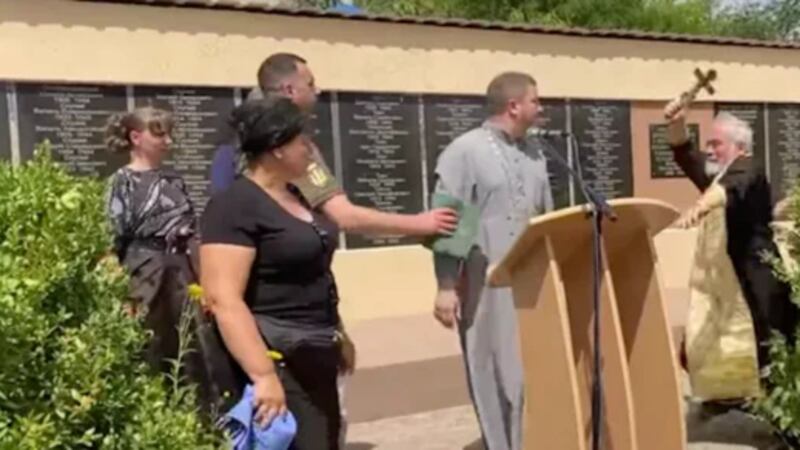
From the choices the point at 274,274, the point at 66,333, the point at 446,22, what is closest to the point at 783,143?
the point at 446,22

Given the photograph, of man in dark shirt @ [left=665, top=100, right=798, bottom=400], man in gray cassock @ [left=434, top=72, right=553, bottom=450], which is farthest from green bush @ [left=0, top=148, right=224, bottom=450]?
man in dark shirt @ [left=665, top=100, right=798, bottom=400]

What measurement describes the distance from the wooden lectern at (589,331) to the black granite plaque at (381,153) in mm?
4924

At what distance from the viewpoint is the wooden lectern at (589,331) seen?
4.29 metres

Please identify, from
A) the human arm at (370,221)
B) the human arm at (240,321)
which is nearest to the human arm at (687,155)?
the human arm at (370,221)

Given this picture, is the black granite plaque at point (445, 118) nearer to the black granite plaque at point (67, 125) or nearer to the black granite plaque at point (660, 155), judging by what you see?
the black granite plaque at point (660, 155)

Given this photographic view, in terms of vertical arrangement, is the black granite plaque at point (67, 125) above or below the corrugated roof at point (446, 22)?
below

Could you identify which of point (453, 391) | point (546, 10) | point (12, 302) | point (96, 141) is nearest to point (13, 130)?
point (96, 141)

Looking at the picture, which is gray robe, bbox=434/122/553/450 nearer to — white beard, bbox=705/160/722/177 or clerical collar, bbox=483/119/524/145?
clerical collar, bbox=483/119/524/145

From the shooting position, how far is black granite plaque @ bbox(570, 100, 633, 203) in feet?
36.8

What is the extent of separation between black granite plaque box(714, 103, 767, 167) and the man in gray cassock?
22.3 ft

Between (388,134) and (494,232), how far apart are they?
410cm

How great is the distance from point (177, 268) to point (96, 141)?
2.95 metres

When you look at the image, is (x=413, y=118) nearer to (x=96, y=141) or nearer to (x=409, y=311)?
(x=409, y=311)

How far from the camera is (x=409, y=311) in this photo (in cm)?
1028
